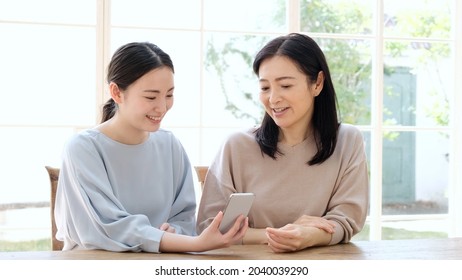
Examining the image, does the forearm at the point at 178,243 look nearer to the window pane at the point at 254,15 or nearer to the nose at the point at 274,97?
the nose at the point at 274,97

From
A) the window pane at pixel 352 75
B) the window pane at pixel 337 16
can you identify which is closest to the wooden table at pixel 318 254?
the window pane at pixel 337 16

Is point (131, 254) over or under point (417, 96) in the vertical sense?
under

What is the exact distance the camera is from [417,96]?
4781 millimetres

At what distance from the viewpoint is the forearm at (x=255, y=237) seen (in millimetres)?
2000

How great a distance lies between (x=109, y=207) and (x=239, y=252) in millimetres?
347

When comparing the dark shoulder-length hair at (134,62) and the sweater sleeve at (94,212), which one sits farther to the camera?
the dark shoulder-length hair at (134,62)

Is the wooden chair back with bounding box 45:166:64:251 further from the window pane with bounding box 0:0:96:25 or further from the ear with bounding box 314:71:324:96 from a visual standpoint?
the window pane with bounding box 0:0:96:25

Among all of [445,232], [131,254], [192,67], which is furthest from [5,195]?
[445,232]

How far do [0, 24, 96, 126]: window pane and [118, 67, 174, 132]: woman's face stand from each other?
1838 mm

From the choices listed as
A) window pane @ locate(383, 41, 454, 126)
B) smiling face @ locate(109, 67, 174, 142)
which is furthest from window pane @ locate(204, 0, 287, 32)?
smiling face @ locate(109, 67, 174, 142)

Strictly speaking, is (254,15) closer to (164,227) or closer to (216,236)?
(164,227)

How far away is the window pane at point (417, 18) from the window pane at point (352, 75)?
310 millimetres

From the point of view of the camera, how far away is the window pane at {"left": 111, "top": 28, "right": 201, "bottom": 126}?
387 cm
